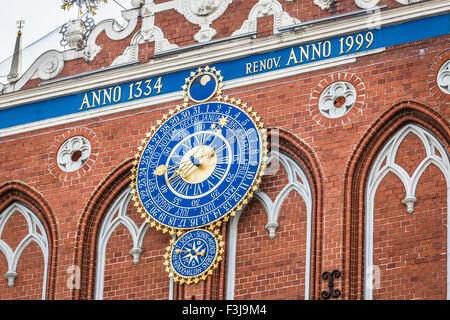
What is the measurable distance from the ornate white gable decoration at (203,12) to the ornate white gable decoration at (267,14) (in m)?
0.47

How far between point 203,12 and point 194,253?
12.5 ft

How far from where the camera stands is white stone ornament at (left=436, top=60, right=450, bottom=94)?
2736cm

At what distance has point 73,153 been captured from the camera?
2964 centimetres

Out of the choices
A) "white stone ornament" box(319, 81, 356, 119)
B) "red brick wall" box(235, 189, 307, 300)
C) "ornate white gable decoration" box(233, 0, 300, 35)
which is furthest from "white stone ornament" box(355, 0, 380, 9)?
"red brick wall" box(235, 189, 307, 300)

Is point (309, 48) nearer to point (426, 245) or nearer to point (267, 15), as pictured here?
point (267, 15)

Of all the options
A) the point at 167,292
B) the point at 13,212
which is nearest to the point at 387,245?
the point at 167,292

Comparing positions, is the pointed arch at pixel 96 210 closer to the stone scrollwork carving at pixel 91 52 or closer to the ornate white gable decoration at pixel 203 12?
the stone scrollwork carving at pixel 91 52

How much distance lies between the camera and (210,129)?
28.6 meters

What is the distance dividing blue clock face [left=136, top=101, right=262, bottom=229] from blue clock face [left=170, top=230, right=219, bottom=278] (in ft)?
0.56

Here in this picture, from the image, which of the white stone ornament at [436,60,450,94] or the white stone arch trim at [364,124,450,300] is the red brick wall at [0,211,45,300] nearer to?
the white stone arch trim at [364,124,450,300]

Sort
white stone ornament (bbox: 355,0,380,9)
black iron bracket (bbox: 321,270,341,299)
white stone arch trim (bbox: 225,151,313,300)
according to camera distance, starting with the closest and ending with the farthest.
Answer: black iron bracket (bbox: 321,270,341,299) < white stone arch trim (bbox: 225,151,313,300) < white stone ornament (bbox: 355,0,380,9)
